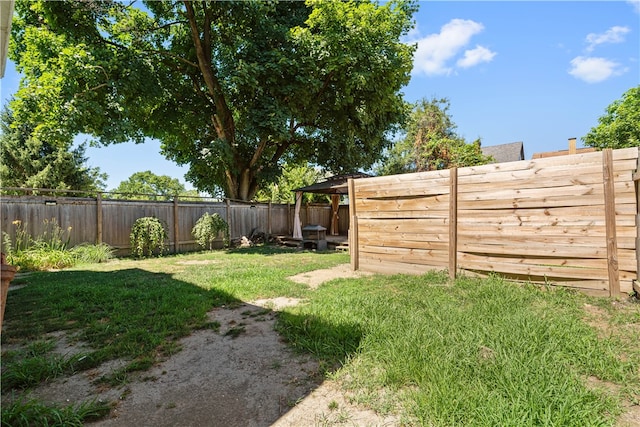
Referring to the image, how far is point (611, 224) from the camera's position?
3.54 metres

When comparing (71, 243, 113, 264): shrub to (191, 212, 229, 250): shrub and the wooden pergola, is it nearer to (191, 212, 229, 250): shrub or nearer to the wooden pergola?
(191, 212, 229, 250): shrub

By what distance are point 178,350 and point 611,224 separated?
16.0 feet

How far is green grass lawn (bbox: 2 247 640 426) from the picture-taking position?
1.75m

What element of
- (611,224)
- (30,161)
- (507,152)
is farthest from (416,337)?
(507,152)

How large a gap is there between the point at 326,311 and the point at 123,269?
17.2 feet

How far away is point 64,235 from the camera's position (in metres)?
7.41

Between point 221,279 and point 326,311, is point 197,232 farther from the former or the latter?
point 326,311

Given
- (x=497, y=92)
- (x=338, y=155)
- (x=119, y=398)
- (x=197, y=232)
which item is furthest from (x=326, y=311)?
(x=338, y=155)

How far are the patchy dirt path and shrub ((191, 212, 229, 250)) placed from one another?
6.99 m

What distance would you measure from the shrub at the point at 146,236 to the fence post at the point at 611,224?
931cm

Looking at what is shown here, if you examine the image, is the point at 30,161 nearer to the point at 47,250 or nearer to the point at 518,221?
the point at 47,250

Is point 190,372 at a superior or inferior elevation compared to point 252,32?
inferior

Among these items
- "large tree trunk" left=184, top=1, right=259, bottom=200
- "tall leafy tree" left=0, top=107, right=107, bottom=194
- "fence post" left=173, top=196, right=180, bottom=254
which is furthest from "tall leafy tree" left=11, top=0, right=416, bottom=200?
"tall leafy tree" left=0, top=107, right=107, bottom=194

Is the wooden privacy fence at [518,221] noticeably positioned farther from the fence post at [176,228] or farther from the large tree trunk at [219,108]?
the large tree trunk at [219,108]
